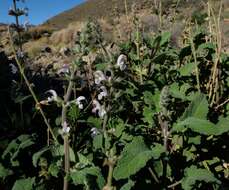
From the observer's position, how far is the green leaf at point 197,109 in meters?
3.11

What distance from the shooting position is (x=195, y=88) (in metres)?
3.93

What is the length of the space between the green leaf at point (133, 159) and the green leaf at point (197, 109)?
16.6 inches

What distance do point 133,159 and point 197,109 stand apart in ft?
2.12

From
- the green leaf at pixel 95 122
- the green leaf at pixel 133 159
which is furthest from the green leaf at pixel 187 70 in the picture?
the green leaf at pixel 133 159

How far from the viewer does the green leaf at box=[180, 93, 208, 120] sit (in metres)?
3.11

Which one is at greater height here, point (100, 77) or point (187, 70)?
point (100, 77)

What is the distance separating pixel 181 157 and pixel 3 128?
1.39 m

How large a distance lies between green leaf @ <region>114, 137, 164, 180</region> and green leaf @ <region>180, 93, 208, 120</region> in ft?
1.39

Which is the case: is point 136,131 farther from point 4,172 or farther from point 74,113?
point 4,172

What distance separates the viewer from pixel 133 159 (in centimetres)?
270

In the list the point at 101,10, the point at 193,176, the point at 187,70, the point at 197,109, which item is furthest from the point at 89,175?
the point at 101,10

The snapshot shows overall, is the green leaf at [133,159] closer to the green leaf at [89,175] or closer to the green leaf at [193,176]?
the green leaf at [89,175]

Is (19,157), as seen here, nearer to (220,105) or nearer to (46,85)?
(220,105)

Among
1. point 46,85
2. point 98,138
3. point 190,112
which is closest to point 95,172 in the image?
point 98,138
